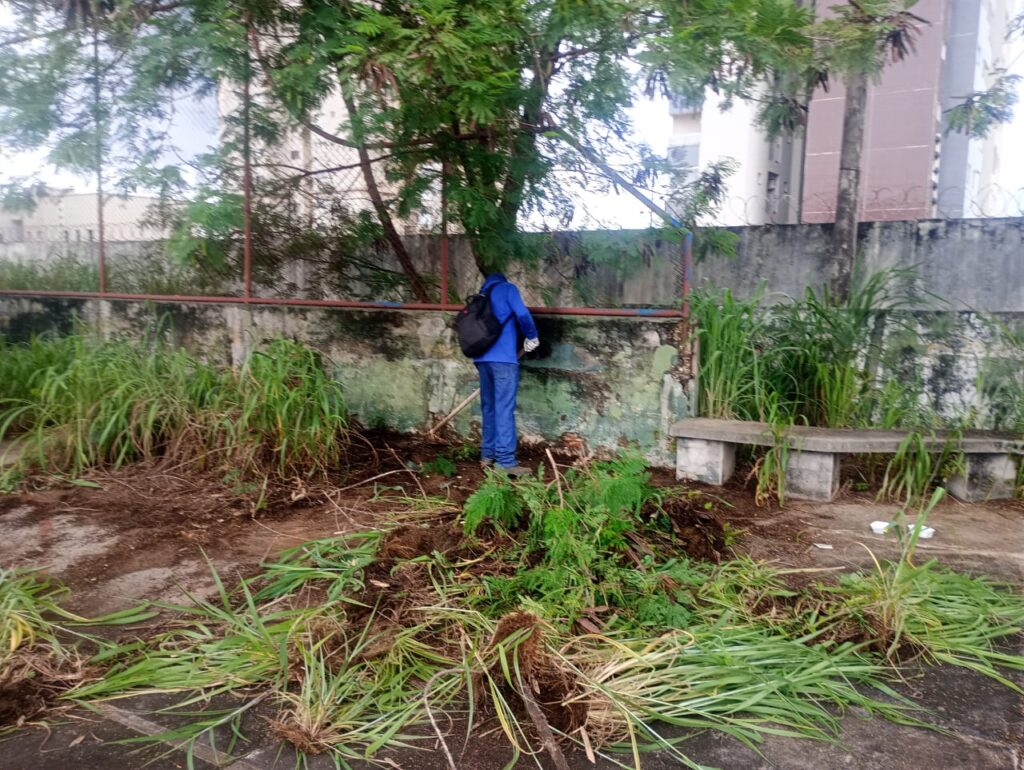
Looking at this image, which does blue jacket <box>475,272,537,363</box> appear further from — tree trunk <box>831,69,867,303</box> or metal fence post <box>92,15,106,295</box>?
metal fence post <box>92,15,106,295</box>

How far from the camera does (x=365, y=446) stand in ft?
18.9

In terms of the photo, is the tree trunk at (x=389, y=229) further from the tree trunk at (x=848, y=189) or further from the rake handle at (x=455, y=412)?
the tree trunk at (x=848, y=189)

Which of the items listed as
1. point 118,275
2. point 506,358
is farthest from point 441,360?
point 118,275

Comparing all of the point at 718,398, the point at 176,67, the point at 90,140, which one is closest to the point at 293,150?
the point at 176,67

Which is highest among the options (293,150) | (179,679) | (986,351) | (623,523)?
(293,150)

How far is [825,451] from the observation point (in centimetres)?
481

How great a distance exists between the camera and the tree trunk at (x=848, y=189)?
6965mm

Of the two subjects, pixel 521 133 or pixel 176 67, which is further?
pixel 176 67

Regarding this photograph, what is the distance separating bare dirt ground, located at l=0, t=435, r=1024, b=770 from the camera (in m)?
2.35

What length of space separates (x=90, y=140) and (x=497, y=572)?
5.54 metres

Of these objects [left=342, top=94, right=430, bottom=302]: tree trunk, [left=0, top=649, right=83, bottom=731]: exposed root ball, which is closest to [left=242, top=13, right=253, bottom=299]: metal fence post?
[left=342, top=94, right=430, bottom=302]: tree trunk

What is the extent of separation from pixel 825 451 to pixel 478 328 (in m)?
2.27

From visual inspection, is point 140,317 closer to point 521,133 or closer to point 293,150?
point 293,150

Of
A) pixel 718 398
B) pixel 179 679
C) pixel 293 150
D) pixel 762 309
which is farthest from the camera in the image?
pixel 293 150
